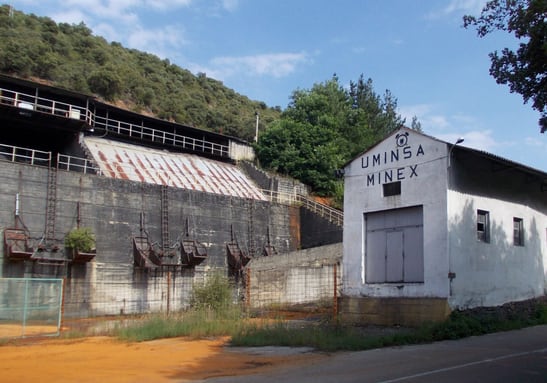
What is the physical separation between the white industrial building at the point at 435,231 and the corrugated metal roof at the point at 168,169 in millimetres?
19779

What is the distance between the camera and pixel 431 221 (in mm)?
19219

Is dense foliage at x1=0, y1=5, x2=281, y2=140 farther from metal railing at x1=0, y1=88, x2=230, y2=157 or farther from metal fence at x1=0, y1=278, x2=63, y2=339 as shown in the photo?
metal fence at x1=0, y1=278, x2=63, y2=339

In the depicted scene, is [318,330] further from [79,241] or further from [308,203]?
[308,203]

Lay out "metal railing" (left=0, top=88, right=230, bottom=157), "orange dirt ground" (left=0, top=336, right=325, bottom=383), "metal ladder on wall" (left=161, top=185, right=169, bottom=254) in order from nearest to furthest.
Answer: "orange dirt ground" (left=0, top=336, right=325, bottom=383), "metal ladder on wall" (left=161, top=185, right=169, bottom=254), "metal railing" (left=0, top=88, right=230, bottom=157)

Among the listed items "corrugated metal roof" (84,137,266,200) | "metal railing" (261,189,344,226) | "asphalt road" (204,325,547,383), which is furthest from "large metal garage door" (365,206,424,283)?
"corrugated metal roof" (84,137,266,200)

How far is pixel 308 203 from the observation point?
144 ft

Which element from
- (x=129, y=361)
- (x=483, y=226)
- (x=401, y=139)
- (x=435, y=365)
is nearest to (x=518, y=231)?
(x=483, y=226)

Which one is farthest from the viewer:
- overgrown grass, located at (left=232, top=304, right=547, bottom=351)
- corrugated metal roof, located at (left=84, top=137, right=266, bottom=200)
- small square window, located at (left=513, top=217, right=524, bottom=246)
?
corrugated metal roof, located at (left=84, top=137, right=266, bottom=200)

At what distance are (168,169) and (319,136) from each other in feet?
52.4

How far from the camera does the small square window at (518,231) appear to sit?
21797 millimetres

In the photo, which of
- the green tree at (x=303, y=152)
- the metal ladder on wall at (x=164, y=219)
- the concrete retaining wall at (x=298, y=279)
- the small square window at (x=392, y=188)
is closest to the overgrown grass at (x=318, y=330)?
the small square window at (x=392, y=188)

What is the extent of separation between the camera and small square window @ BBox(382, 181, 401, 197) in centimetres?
2078

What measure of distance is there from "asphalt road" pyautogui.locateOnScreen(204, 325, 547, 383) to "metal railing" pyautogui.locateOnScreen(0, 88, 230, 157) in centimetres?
2913

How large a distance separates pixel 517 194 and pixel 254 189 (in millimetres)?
25212
